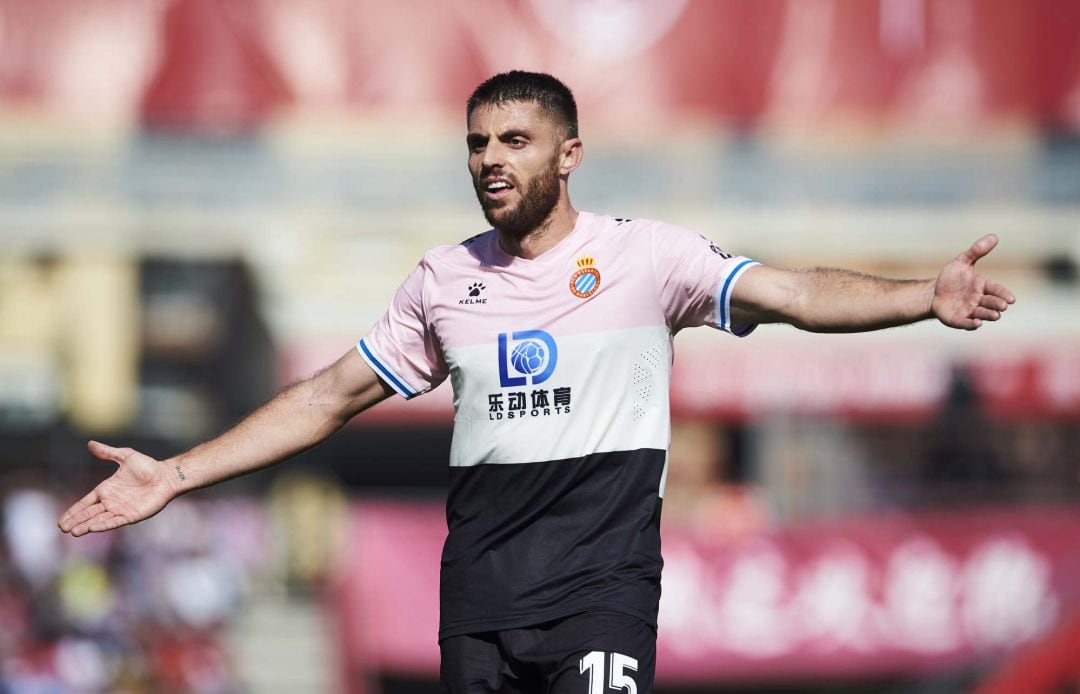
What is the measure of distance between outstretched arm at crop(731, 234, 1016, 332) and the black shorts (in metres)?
0.95

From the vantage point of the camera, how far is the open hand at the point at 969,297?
4160mm

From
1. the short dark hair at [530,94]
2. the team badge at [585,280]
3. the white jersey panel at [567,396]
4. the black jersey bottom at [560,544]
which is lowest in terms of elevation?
the black jersey bottom at [560,544]

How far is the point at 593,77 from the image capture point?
1823 cm

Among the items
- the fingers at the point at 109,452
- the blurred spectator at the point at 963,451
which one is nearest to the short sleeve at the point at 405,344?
the fingers at the point at 109,452

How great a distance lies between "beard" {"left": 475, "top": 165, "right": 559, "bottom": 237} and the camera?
4.62 meters

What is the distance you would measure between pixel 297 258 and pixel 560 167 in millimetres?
15034

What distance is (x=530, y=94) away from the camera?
15.2 ft

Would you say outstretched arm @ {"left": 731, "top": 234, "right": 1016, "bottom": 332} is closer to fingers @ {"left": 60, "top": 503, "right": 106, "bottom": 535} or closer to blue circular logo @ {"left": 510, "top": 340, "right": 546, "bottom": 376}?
blue circular logo @ {"left": 510, "top": 340, "right": 546, "bottom": 376}

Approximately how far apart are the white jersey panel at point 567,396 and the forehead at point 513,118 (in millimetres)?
583

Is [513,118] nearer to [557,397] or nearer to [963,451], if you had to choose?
[557,397]

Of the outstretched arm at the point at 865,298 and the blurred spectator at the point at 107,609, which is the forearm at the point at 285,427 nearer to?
the outstretched arm at the point at 865,298

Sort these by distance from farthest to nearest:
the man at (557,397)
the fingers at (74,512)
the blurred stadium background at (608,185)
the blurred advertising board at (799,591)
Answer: the blurred stadium background at (608,185), the blurred advertising board at (799,591), the fingers at (74,512), the man at (557,397)

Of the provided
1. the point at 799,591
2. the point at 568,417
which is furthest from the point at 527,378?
the point at 799,591

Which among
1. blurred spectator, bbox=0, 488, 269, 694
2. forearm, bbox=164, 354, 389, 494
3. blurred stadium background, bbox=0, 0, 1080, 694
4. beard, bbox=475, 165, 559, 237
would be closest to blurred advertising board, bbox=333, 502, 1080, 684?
blurred stadium background, bbox=0, 0, 1080, 694
